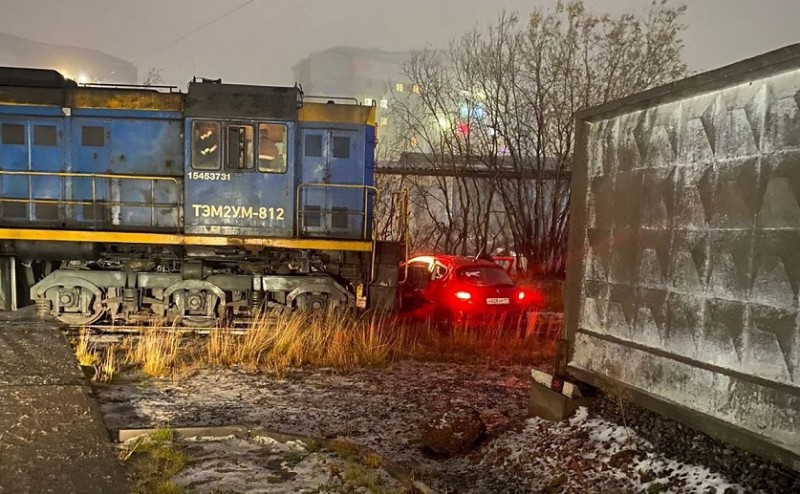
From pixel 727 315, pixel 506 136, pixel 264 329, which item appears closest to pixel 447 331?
pixel 264 329

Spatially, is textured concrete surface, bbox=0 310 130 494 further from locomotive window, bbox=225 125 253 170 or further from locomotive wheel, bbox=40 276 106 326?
locomotive window, bbox=225 125 253 170

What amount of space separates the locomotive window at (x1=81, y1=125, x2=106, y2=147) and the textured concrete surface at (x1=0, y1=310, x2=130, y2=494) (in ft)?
19.1

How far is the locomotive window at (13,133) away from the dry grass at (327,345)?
15.6 ft

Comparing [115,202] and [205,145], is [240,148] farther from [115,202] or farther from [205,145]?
[115,202]

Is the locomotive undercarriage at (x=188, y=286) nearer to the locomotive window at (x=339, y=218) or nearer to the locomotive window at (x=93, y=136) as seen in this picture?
the locomotive window at (x=339, y=218)

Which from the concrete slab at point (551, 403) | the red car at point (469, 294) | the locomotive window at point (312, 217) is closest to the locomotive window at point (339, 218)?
the locomotive window at point (312, 217)

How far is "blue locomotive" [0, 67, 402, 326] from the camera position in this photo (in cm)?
1089

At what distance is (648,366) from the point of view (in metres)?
4.61

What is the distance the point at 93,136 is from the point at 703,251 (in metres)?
10.9

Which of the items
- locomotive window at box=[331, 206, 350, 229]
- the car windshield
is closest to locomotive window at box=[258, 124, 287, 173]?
locomotive window at box=[331, 206, 350, 229]

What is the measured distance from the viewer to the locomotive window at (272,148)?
11.1 metres

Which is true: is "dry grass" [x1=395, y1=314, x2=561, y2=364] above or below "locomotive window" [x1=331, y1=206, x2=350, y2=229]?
below

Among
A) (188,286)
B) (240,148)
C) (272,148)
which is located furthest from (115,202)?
(272,148)

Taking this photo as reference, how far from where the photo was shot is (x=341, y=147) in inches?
453
